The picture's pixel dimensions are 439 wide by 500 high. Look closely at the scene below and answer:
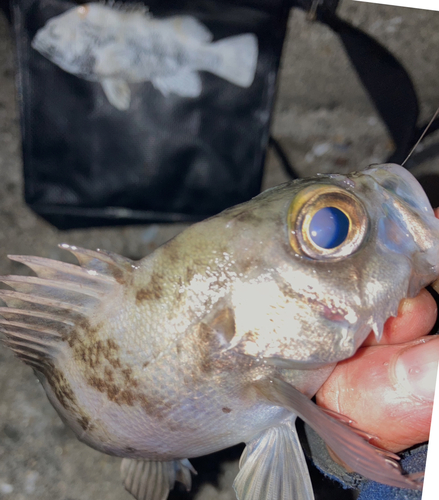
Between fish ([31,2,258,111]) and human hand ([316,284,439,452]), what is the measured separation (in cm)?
121

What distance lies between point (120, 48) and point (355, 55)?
1130mm

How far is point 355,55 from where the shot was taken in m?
1.72

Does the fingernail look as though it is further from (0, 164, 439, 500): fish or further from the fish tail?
the fish tail

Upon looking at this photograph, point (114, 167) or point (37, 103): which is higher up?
point (37, 103)

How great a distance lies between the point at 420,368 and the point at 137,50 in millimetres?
1582

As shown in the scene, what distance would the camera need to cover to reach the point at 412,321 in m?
0.97

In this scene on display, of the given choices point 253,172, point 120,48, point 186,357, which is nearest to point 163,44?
point 120,48

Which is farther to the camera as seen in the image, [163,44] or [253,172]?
[253,172]

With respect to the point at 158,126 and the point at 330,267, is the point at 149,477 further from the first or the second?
the point at 158,126

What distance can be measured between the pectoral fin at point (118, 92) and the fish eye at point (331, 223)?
1151 mm

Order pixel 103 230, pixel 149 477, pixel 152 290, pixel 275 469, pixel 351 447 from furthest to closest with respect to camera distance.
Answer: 1. pixel 103 230
2. pixel 149 477
3. pixel 275 469
4. pixel 152 290
5. pixel 351 447

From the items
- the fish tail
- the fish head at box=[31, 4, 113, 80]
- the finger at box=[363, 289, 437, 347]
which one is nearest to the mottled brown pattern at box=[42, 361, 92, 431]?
the finger at box=[363, 289, 437, 347]

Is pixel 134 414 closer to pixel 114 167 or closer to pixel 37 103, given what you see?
pixel 114 167

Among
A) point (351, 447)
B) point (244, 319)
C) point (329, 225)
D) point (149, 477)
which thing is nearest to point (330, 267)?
point (329, 225)
